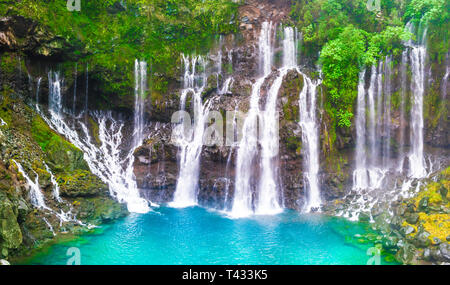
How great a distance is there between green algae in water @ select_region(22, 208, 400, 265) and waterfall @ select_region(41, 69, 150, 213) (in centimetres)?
207

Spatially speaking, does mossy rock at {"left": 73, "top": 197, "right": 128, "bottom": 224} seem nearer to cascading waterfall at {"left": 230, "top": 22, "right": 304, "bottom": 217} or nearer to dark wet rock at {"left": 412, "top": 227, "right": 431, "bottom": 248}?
cascading waterfall at {"left": 230, "top": 22, "right": 304, "bottom": 217}

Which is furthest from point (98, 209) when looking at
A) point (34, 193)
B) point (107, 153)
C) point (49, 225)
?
point (107, 153)

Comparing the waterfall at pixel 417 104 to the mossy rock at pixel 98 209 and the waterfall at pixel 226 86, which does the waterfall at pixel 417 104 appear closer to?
the waterfall at pixel 226 86

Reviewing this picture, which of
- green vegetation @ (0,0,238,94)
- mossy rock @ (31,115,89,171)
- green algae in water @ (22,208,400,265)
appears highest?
green vegetation @ (0,0,238,94)

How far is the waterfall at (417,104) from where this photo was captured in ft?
57.8

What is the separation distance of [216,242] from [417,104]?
1365 centimetres

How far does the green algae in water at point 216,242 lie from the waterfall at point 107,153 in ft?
6.79

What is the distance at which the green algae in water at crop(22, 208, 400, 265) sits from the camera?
441 inches

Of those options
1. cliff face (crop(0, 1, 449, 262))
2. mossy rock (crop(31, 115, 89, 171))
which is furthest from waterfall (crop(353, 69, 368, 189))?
mossy rock (crop(31, 115, 89, 171))

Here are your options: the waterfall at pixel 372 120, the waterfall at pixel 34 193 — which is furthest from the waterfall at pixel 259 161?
the waterfall at pixel 34 193

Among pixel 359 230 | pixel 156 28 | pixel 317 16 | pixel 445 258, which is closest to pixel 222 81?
pixel 156 28

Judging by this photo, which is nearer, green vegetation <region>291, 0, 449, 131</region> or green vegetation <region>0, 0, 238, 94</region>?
green vegetation <region>291, 0, 449, 131</region>

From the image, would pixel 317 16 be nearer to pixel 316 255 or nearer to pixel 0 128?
pixel 316 255

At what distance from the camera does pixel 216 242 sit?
12.7 meters
